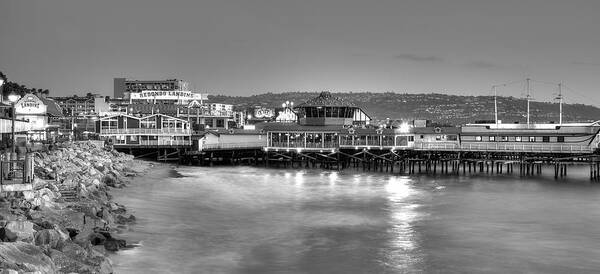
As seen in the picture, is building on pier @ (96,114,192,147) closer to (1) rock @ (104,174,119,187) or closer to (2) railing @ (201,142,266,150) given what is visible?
(2) railing @ (201,142,266,150)

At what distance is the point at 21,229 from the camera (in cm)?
2008

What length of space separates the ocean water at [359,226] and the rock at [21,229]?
4350mm

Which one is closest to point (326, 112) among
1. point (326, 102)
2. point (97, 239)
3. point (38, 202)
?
point (326, 102)

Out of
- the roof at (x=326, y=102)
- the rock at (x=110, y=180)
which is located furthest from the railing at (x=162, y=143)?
the rock at (x=110, y=180)

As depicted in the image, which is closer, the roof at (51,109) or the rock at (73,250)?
the rock at (73,250)

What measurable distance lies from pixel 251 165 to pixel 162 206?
41.1 meters

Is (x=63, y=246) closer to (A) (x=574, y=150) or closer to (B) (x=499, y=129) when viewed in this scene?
(A) (x=574, y=150)

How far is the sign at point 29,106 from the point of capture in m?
59.6

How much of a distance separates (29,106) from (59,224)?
133 feet

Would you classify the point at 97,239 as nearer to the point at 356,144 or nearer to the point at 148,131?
the point at 356,144

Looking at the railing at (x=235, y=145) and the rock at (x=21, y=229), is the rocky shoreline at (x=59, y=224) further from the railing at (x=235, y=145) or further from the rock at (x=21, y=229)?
the railing at (x=235, y=145)

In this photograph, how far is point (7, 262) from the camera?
16062mm

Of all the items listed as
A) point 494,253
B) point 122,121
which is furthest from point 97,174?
point 122,121

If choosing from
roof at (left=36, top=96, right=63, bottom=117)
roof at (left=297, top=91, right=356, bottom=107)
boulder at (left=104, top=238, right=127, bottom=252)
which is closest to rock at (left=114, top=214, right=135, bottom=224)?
boulder at (left=104, top=238, right=127, bottom=252)
